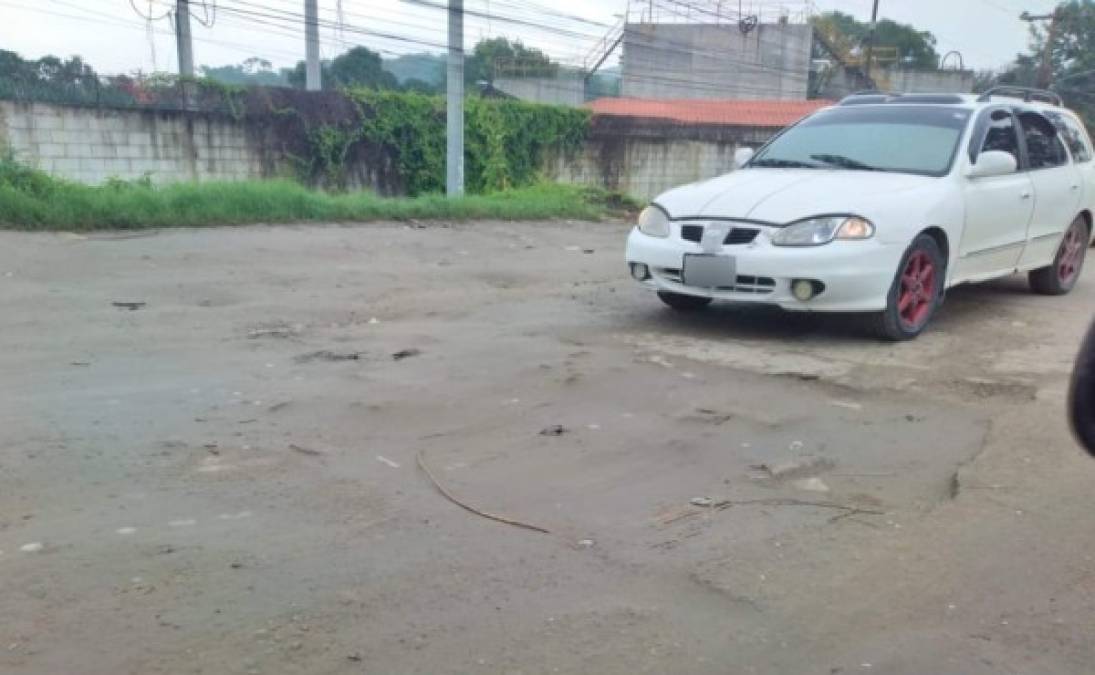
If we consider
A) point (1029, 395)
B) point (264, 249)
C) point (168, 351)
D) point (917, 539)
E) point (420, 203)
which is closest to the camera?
point (917, 539)

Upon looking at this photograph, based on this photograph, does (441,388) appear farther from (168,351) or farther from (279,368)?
(168,351)

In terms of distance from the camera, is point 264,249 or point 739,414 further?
point 264,249

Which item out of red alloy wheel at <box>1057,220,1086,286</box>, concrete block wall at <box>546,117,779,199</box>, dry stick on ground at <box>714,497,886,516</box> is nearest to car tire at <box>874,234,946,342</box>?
red alloy wheel at <box>1057,220,1086,286</box>

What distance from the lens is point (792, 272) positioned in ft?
19.0

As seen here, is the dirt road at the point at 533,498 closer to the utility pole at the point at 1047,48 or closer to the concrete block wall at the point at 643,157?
the concrete block wall at the point at 643,157

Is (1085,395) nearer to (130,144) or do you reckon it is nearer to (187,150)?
(130,144)

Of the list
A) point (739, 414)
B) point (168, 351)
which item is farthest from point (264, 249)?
point (739, 414)

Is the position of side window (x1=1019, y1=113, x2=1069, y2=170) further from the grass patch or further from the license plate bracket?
the grass patch

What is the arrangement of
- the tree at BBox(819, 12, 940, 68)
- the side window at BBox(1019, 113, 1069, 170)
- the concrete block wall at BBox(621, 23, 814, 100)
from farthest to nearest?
1. the tree at BBox(819, 12, 940, 68)
2. the concrete block wall at BBox(621, 23, 814, 100)
3. the side window at BBox(1019, 113, 1069, 170)

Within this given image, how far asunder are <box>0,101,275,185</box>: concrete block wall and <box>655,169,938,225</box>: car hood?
11057mm

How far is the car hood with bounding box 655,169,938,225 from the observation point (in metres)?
5.95

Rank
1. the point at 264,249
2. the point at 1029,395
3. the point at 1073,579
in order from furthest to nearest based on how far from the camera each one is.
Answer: the point at 264,249
the point at 1029,395
the point at 1073,579

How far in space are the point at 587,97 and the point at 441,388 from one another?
139 ft

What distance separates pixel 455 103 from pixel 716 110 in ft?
74.2
